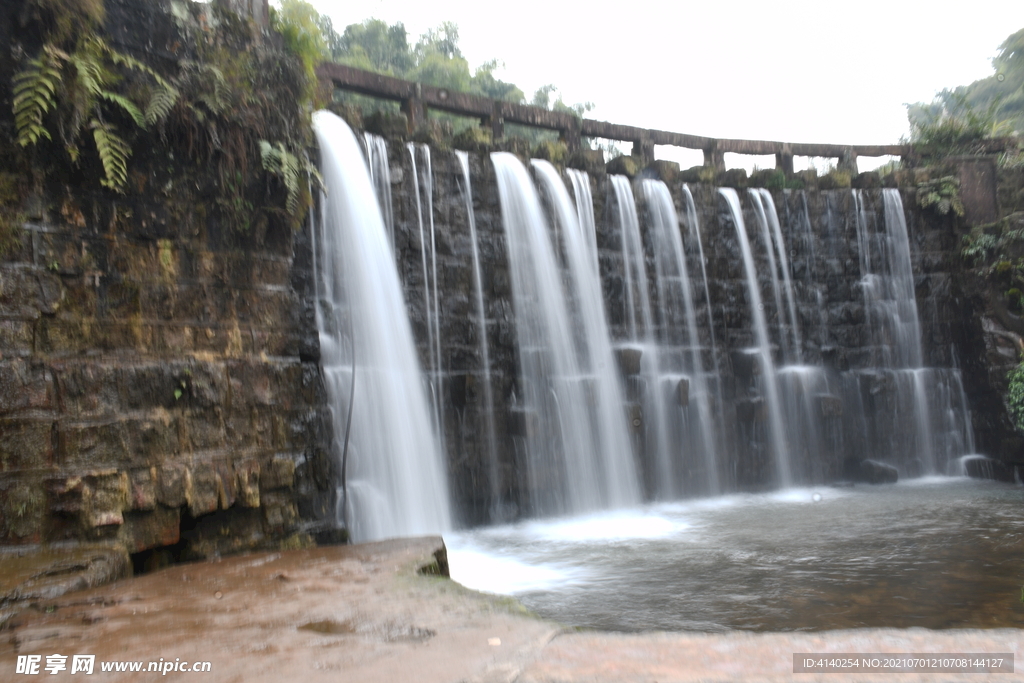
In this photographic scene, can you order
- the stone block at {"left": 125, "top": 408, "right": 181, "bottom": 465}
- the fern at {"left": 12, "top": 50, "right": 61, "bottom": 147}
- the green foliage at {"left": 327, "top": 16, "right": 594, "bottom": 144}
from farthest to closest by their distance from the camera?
1. the green foliage at {"left": 327, "top": 16, "right": 594, "bottom": 144}
2. the stone block at {"left": 125, "top": 408, "right": 181, "bottom": 465}
3. the fern at {"left": 12, "top": 50, "right": 61, "bottom": 147}

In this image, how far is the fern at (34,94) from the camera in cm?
507

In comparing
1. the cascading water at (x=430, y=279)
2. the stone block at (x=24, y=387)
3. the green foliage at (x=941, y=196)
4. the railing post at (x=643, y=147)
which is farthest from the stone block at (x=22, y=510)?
the green foliage at (x=941, y=196)

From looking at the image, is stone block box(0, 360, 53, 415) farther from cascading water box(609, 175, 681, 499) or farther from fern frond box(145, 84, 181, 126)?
cascading water box(609, 175, 681, 499)

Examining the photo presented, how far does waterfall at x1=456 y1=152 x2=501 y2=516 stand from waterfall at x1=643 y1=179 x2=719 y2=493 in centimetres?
404

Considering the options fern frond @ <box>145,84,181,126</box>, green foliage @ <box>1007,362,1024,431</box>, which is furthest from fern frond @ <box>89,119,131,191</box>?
green foliage @ <box>1007,362,1024,431</box>

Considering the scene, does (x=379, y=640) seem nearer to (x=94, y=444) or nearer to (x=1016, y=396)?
(x=94, y=444)

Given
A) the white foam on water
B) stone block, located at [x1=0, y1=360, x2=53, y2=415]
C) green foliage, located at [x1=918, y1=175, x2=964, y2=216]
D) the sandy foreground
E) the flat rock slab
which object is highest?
green foliage, located at [x1=918, y1=175, x2=964, y2=216]

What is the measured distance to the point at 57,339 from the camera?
529 cm

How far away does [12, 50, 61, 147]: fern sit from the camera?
5066mm

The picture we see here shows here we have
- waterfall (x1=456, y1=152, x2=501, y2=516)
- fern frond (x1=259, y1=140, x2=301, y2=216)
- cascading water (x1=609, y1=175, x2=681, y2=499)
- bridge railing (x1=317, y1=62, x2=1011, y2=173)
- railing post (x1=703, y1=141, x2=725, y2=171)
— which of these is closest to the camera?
fern frond (x1=259, y1=140, x2=301, y2=216)

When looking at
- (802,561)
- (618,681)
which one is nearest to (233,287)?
(618,681)

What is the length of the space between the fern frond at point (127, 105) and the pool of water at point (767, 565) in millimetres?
4971

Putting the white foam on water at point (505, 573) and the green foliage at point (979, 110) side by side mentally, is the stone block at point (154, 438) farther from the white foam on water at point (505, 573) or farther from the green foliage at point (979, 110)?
the green foliage at point (979, 110)

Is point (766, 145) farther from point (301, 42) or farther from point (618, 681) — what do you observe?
point (618, 681)
